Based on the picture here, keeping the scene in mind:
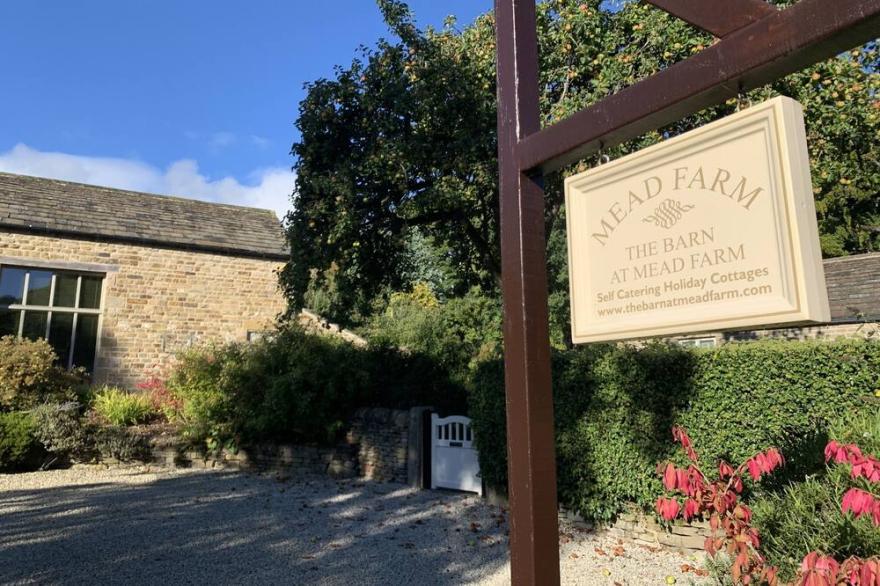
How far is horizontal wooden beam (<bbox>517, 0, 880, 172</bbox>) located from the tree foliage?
251 inches

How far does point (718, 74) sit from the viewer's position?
1.98 meters

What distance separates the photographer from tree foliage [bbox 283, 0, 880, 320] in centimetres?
855

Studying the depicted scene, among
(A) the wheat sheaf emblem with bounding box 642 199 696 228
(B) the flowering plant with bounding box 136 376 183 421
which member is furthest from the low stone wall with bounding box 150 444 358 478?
(A) the wheat sheaf emblem with bounding box 642 199 696 228

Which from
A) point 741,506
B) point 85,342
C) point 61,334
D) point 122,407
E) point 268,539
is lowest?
point 268,539

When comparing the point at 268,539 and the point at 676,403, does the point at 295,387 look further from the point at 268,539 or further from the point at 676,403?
the point at 676,403

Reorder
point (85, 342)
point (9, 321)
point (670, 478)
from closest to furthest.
Result: point (670, 478) → point (9, 321) → point (85, 342)

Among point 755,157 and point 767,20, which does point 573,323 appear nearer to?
point 755,157

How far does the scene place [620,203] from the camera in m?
2.26

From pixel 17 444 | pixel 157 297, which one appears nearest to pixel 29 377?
pixel 17 444

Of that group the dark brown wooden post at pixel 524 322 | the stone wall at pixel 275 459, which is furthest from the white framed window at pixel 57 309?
the dark brown wooden post at pixel 524 322

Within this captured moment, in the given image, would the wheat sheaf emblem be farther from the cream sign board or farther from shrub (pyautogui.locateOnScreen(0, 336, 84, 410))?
shrub (pyautogui.locateOnScreen(0, 336, 84, 410))

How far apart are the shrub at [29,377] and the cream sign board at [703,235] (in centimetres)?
1293

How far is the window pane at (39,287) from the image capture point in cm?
1470

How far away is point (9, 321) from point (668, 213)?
16.4 metres
